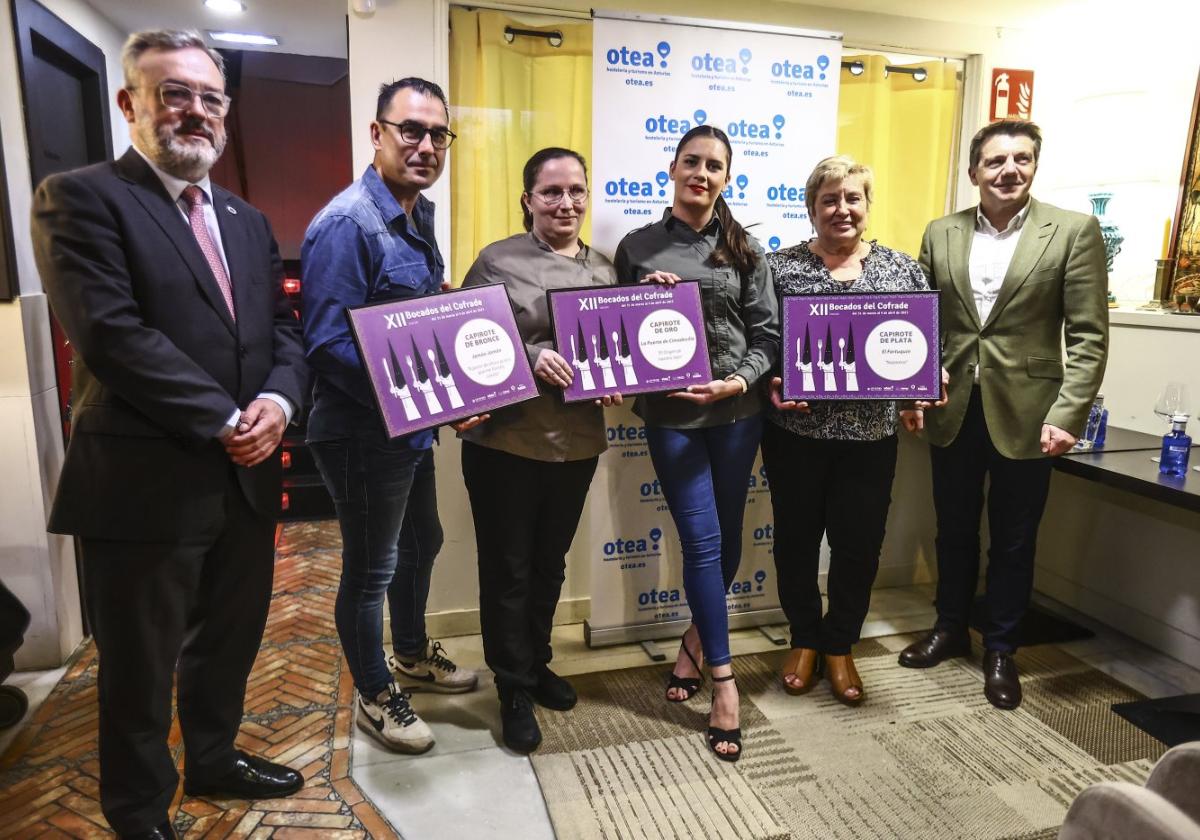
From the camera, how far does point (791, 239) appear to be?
289cm

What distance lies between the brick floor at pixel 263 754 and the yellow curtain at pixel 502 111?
62.6 inches

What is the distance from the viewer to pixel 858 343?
2.31 m

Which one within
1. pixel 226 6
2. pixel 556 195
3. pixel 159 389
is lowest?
pixel 159 389

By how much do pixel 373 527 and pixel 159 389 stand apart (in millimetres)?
654

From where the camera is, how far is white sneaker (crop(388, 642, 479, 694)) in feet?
8.58

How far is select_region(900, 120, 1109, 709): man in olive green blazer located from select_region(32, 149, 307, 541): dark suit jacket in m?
2.03

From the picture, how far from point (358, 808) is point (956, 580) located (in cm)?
217

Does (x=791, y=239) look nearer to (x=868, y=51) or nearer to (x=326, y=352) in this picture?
(x=868, y=51)

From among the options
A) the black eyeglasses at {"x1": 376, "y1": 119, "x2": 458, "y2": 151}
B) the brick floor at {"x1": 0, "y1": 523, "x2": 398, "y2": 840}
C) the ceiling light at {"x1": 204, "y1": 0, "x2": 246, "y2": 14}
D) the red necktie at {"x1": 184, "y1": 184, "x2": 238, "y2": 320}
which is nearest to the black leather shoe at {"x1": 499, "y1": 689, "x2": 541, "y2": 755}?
the brick floor at {"x1": 0, "y1": 523, "x2": 398, "y2": 840}

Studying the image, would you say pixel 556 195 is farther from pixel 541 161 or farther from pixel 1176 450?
pixel 1176 450

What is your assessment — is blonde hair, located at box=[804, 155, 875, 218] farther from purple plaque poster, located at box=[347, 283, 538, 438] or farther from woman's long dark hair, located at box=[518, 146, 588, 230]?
purple plaque poster, located at box=[347, 283, 538, 438]

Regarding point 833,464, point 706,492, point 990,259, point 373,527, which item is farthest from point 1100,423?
point 373,527

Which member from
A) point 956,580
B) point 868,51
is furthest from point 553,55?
point 956,580

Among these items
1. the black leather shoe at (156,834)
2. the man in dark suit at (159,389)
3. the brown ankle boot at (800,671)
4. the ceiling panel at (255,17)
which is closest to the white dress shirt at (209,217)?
the man in dark suit at (159,389)
